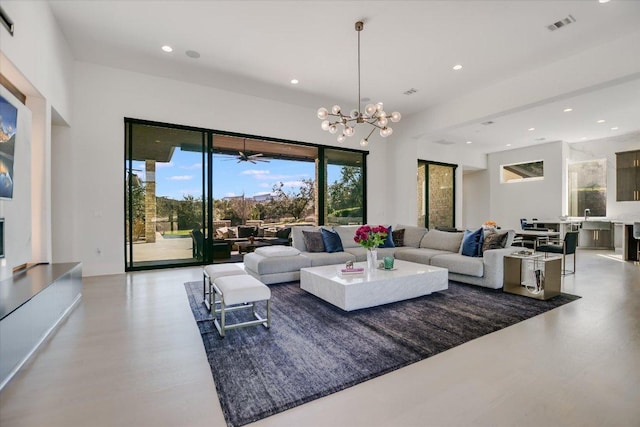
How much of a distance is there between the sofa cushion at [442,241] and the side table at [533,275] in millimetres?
1025

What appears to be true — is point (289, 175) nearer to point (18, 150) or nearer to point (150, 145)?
point (150, 145)

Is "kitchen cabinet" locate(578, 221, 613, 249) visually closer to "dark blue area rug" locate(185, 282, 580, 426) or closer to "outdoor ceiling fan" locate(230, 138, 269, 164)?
"dark blue area rug" locate(185, 282, 580, 426)

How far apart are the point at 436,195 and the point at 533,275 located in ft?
20.5

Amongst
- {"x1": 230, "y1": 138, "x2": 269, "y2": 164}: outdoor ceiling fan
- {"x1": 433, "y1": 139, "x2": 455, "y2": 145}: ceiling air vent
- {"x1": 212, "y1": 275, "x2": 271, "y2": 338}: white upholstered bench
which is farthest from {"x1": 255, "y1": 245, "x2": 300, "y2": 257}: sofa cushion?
{"x1": 433, "y1": 139, "x2": 455, "y2": 145}: ceiling air vent

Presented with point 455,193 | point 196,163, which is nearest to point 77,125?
point 196,163

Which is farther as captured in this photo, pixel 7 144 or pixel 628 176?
pixel 628 176

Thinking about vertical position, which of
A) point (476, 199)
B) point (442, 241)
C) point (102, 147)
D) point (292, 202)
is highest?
point (102, 147)

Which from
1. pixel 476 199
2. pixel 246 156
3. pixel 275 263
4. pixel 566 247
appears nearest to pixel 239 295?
pixel 275 263

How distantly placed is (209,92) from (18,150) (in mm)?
3733

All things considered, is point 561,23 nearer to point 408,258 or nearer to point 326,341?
point 408,258

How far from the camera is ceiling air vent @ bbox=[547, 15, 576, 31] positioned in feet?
12.8

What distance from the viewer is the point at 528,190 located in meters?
10.4

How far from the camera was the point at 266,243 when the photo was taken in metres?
8.50

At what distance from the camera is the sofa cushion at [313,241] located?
5465mm
